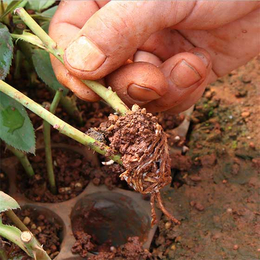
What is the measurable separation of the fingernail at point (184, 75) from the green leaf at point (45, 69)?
0.96 ft

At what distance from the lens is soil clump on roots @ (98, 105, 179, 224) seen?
0.80 metres

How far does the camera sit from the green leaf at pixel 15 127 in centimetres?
94

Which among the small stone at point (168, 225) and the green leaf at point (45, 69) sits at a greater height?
the green leaf at point (45, 69)

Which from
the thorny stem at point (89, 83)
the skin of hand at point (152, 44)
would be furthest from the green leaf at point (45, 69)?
the thorny stem at point (89, 83)

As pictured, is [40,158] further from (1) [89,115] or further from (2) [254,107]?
(2) [254,107]

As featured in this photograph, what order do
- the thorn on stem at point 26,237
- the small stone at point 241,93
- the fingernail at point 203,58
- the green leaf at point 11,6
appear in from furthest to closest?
1. the small stone at point 241,93
2. the fingernail at point 203,58
3. the green leaf at point 11,6
4. the thorn on stem at point 26,237

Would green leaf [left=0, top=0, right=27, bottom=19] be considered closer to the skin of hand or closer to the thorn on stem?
the skin of hand

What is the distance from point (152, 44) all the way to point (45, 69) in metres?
0.32

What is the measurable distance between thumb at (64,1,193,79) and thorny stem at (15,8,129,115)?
2 centimetres

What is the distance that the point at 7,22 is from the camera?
108 centimetres

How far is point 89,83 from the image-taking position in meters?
0.92

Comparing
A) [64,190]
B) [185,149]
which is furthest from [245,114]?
[64,190]

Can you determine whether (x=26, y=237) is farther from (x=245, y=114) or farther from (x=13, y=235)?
(x=245, y=114)

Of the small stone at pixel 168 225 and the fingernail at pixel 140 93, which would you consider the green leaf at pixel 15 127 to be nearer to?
the fingernail at pixel 140 93
